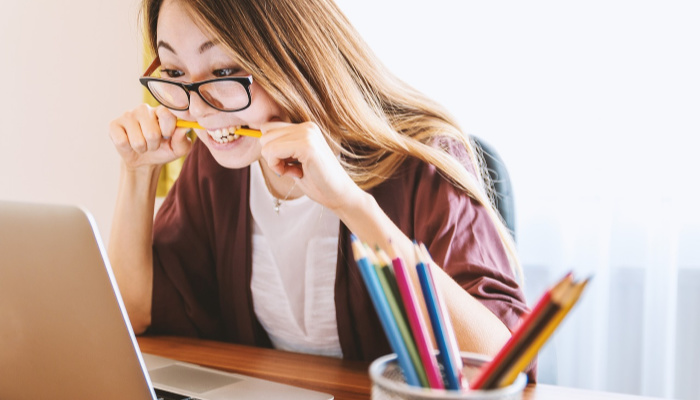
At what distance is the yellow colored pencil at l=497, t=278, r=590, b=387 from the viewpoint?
1.08 ft

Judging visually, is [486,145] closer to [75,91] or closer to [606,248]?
[606,248]

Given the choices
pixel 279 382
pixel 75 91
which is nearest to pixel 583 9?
pixel 279 382

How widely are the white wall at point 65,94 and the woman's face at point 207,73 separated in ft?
4.41

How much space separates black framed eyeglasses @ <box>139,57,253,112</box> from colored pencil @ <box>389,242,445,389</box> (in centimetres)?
61

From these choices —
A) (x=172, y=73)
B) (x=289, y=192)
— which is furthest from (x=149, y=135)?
(x=289, y=192)

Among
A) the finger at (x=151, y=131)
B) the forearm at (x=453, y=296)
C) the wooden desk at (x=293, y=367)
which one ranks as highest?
the finger at (x=151, y=131)

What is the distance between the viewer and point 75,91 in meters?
2.45

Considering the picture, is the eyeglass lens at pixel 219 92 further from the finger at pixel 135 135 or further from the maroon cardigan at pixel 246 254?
the maroon cardigan at pixel 246 254

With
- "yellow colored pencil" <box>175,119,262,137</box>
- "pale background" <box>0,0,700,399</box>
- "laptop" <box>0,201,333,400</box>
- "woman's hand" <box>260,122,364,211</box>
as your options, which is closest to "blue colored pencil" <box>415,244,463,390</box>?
"laptop" <box>0,201,333,400</box>

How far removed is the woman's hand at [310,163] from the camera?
800 mm

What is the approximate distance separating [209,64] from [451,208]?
0.42 metres

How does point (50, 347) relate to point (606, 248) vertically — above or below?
above

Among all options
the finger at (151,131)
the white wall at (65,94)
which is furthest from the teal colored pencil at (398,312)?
the white wall at (65,94)

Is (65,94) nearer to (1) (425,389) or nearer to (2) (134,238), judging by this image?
(2) (134,238)
